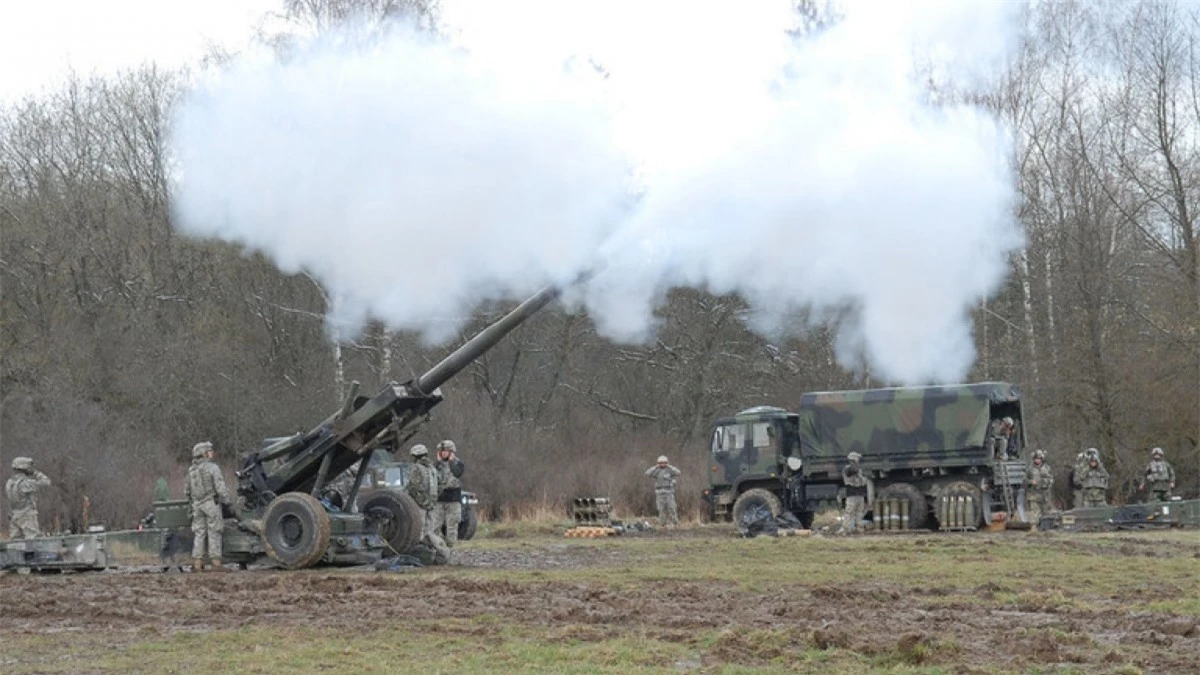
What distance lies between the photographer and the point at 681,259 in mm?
22469

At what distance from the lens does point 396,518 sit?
23.4 m

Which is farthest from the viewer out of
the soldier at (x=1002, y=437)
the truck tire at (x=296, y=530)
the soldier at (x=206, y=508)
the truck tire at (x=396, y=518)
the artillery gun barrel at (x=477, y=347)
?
the soldier at (x=1002, y=437)

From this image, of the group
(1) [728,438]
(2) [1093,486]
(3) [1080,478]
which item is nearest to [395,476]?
(1) [728,438]

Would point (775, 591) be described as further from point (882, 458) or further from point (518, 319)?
point (882, 458)

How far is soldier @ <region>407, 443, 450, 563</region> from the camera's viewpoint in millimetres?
23875

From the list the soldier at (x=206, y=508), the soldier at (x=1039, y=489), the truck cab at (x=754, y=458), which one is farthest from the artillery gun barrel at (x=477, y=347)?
the soldier at (x=1039, y=489)

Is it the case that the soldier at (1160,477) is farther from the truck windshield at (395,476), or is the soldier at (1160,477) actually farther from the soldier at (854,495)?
the truck windshield at (395,476)

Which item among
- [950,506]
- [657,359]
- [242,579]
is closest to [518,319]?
[242,579]

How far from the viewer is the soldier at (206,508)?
22516 millimetres

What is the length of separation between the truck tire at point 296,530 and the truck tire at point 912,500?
1484 cm

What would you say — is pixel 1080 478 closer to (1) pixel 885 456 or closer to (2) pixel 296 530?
(1) pixel 885 456

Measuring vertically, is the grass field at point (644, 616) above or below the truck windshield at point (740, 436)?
below

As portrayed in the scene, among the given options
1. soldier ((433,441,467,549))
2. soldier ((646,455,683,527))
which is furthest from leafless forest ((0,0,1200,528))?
soldier ((433,441,467,549))

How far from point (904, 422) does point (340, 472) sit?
48.3 feet
